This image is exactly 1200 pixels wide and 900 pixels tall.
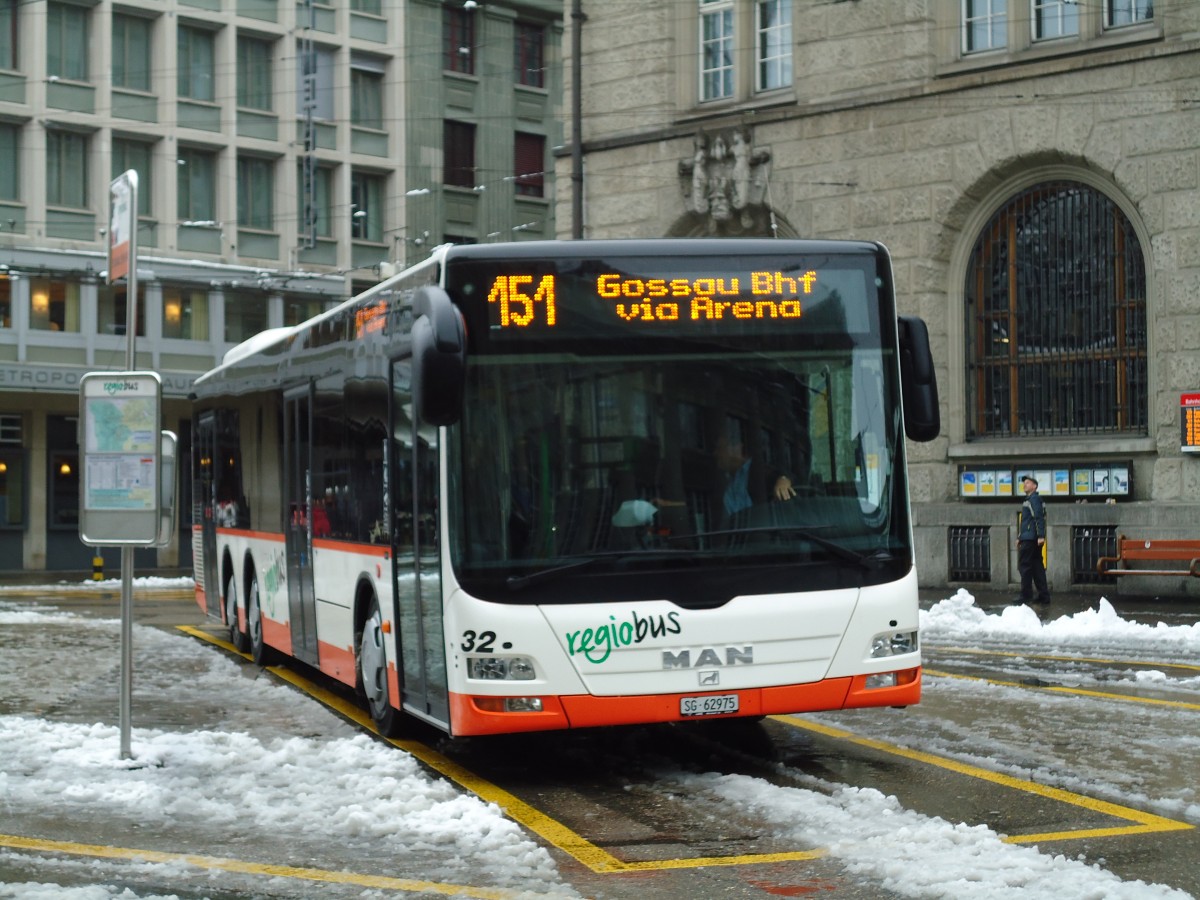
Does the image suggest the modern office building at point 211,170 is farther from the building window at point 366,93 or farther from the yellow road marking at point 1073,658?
the yellow road marking at point 1073,658

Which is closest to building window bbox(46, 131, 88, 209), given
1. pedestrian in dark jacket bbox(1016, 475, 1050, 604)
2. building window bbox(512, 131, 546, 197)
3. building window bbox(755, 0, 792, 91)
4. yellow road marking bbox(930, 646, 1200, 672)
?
building window bbox(512, 131, 546, 197)

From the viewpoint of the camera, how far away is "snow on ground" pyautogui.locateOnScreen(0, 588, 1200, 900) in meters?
6.94

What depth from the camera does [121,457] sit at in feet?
33.9

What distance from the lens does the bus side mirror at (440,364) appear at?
9.01 m

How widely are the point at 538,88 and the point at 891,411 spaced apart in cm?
4353

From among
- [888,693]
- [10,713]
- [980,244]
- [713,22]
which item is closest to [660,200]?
[713,22]

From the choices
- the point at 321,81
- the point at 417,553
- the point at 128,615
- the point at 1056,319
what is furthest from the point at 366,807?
the point at 321,81

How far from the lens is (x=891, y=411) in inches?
392

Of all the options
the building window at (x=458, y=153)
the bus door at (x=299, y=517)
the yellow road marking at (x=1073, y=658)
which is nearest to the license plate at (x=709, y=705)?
the bus door at (x=299, y=517)

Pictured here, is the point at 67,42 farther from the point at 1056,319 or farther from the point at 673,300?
the point at 673,300

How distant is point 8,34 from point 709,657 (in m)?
37.8

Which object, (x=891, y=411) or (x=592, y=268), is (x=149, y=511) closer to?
(x=592, y=268)

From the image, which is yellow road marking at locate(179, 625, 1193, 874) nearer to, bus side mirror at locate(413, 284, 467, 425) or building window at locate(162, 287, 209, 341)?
bus side mirror at locate(413, 284, 467, 425)

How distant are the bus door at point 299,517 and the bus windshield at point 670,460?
181 inches
